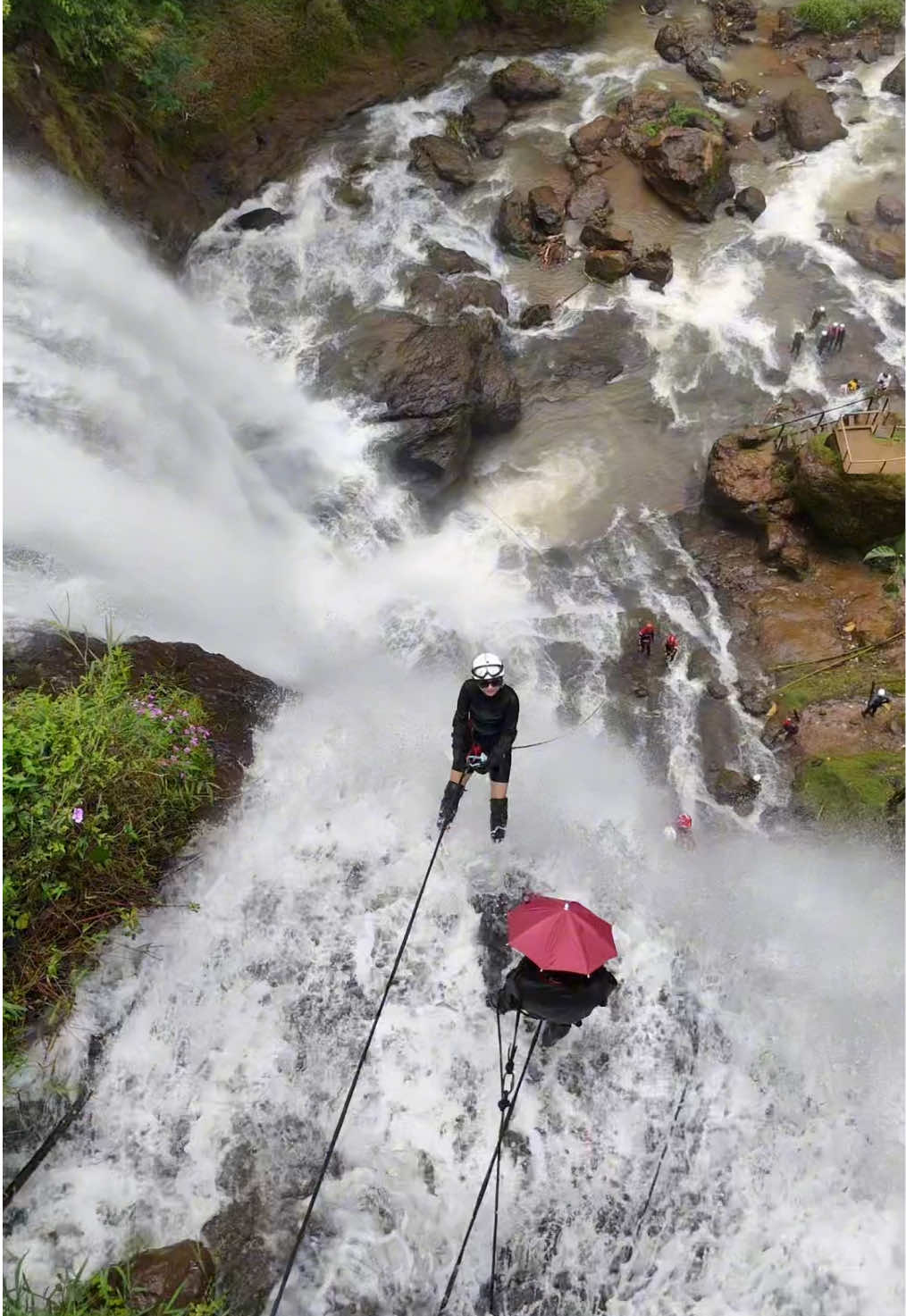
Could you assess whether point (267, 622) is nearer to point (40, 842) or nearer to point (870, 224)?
point (40, 842)

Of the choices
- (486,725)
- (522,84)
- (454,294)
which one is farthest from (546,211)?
(486,725)

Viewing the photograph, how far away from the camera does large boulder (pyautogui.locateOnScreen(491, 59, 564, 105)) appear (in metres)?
18.6

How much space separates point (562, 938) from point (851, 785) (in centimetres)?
548

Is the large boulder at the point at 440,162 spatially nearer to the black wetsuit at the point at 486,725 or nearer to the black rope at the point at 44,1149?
the black wetsuit at the point at 486,725

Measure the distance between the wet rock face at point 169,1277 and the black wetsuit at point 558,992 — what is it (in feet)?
10.2

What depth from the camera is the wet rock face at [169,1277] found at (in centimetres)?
567

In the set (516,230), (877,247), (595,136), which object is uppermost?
(595,136)

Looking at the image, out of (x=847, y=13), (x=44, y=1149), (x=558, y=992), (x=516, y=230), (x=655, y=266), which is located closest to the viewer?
(x=558, y=992)

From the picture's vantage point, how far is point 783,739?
35.3ft

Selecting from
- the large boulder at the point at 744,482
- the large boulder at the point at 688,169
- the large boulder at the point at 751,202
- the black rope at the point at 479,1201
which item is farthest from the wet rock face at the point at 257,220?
the black rope at the point at 479,1201

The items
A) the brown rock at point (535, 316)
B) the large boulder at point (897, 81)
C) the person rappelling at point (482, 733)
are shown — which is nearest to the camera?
the person rappelling at point (482, 733)

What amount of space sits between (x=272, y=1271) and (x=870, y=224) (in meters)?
21.0

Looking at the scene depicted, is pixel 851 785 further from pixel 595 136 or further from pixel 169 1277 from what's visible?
pixel 595 136

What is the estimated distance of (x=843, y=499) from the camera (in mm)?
12039
